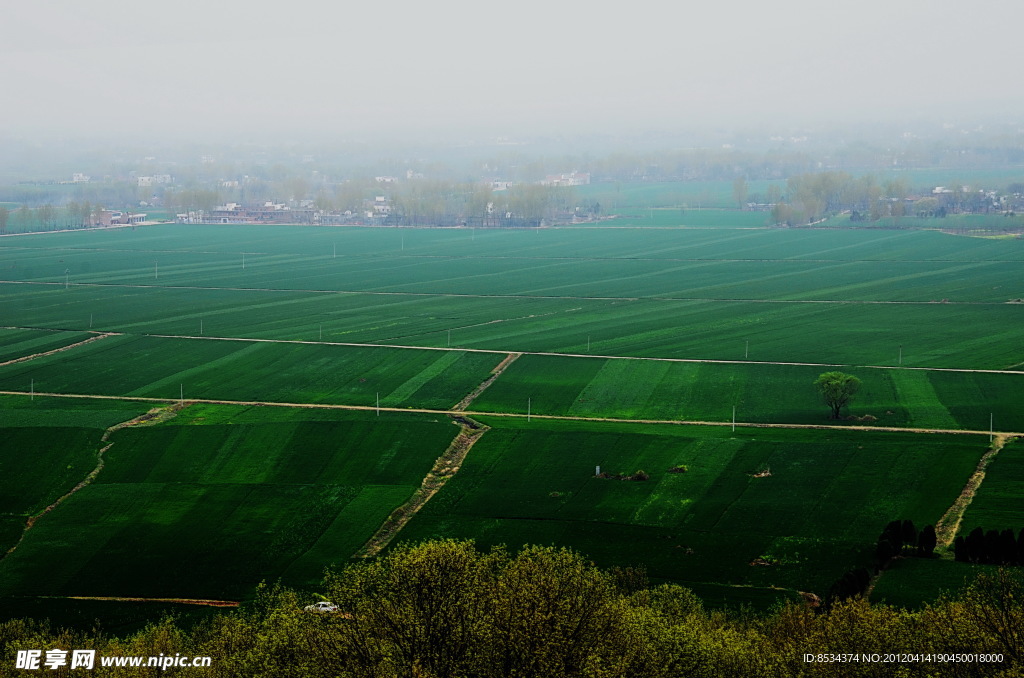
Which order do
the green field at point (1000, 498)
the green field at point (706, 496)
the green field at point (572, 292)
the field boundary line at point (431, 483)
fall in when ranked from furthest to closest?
the green field at point (572, 292), the field boundary line at point (431, 483), the green field at point (1000, 498), the green field at point (706, 496)

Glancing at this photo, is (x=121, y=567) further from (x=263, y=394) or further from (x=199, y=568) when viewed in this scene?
(x=263, y=394)

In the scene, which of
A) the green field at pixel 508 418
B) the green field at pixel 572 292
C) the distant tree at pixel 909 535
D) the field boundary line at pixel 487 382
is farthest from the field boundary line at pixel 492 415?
the green field at pixel 572 292

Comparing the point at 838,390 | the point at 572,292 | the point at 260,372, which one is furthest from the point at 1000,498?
the point at 572,292

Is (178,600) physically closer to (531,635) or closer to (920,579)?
(531,635)

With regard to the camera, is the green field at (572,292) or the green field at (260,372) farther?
the green field at (572,292)

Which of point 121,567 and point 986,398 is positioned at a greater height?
point 986,398

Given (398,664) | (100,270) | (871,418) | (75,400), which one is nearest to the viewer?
(398,664)

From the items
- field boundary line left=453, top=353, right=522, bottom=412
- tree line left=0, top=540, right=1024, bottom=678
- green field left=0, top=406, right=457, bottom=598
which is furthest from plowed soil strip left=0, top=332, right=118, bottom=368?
tree line left=0, top=540, right=1024, bottom=678

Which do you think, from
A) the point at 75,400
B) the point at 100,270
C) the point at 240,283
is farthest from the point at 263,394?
the point at 100,270

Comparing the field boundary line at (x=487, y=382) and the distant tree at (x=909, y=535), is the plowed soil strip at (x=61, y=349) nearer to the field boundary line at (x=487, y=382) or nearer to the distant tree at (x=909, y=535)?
the field boundary line at (x=487, y=382)
